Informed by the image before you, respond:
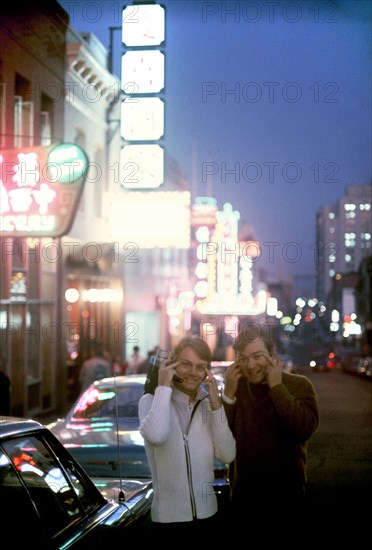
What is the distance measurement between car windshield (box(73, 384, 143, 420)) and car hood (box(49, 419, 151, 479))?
351 millimetres

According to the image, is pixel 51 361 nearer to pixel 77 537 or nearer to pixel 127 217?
pixel 127 217

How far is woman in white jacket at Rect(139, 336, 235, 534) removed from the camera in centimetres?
421

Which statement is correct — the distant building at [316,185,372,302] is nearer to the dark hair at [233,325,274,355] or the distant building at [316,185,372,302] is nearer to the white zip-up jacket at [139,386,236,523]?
the dark hair at [233,325,274,355]

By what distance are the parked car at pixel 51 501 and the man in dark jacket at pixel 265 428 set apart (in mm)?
617

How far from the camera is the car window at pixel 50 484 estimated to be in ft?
12.5

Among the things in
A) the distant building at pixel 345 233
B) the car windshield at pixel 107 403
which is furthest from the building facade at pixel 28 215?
the distant building at pixel 345 233

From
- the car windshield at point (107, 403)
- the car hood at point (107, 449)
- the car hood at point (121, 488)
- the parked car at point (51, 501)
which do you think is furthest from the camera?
the car windshield at point (107, 403)

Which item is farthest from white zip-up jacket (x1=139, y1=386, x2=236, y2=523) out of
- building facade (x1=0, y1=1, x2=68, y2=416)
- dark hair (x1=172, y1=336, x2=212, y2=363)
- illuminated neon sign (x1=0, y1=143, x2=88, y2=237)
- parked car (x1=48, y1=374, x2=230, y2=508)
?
building facade (x1=0, y1=1, x2=68, y2=416)

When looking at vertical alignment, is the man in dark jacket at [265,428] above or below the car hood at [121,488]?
above

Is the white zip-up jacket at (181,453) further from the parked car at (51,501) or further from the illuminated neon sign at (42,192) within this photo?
the illuminated neon sign at (42,192)

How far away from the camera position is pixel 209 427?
4.46 meters

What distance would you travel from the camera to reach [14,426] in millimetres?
3715

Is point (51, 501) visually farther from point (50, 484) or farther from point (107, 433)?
point (107, 433)

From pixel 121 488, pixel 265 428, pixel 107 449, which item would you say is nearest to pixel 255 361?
pixel 265 428
